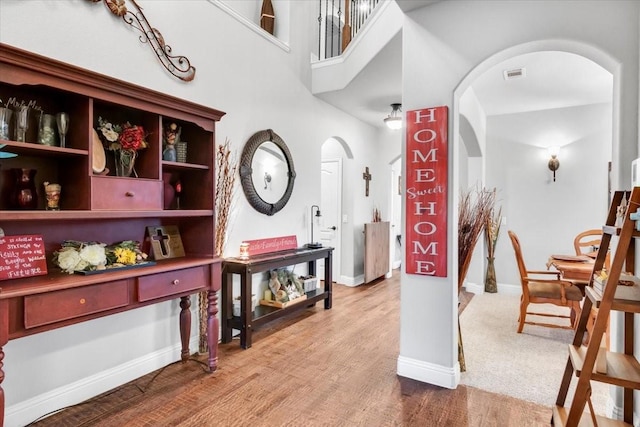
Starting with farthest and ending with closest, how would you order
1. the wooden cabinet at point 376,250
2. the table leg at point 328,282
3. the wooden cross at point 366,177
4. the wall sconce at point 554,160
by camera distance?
Answer: the wooden cross at point 366,177, the wooden cabinet at point 376,250, the wall sconce at point 554,160, the table leg at point 328,282

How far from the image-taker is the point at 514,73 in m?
3.87

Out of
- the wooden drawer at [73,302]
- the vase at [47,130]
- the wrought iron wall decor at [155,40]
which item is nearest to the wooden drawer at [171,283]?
the wooden drawer at [73,302]

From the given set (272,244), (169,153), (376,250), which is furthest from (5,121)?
(376,250)

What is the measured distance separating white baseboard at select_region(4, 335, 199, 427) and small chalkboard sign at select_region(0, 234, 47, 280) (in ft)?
2.68

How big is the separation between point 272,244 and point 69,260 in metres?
2.16

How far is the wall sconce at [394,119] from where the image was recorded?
16.2 ft

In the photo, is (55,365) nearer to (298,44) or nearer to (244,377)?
(244,377)

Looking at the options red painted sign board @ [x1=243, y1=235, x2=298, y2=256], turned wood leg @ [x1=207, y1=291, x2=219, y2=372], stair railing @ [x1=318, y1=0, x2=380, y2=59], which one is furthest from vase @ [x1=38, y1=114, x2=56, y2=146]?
stair railing @ [x1=318, y1=0, x2=380, y2=59]

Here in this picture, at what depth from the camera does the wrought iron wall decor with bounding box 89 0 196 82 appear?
2.62m

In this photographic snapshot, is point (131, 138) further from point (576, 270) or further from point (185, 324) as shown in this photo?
point (576, 270)

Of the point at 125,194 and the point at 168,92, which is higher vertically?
the point at 168,92

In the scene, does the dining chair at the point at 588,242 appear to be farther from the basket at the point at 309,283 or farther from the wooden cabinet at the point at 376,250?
the basket at the point at 309,283

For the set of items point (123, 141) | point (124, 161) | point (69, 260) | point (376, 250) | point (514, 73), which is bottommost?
point (376, 250)

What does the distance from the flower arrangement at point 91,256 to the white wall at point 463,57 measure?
6.50ft
